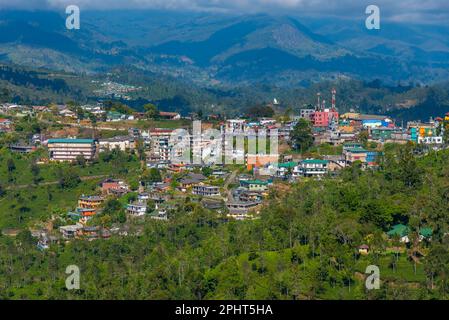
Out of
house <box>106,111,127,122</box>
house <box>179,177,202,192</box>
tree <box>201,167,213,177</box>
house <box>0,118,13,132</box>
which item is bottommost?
house <box>179,177,202,192</box>

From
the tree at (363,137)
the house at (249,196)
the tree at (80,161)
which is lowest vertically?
the house at (249,196)

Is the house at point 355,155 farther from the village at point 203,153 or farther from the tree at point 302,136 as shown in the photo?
the tree at point 302,136

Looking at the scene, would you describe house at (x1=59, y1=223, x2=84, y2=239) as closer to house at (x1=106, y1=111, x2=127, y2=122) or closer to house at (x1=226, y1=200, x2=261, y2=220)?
house at (x1=226, y1=200, x2=261, y2=220)

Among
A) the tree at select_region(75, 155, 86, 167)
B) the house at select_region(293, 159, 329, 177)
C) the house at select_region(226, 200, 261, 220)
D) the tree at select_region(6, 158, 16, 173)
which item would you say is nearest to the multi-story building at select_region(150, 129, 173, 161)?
the tree at select_region(75, 155, 86, 167)

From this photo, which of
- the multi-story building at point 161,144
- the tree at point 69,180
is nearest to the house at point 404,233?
the tree at point 69,180

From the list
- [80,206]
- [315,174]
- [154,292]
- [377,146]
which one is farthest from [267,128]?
[154,292]
